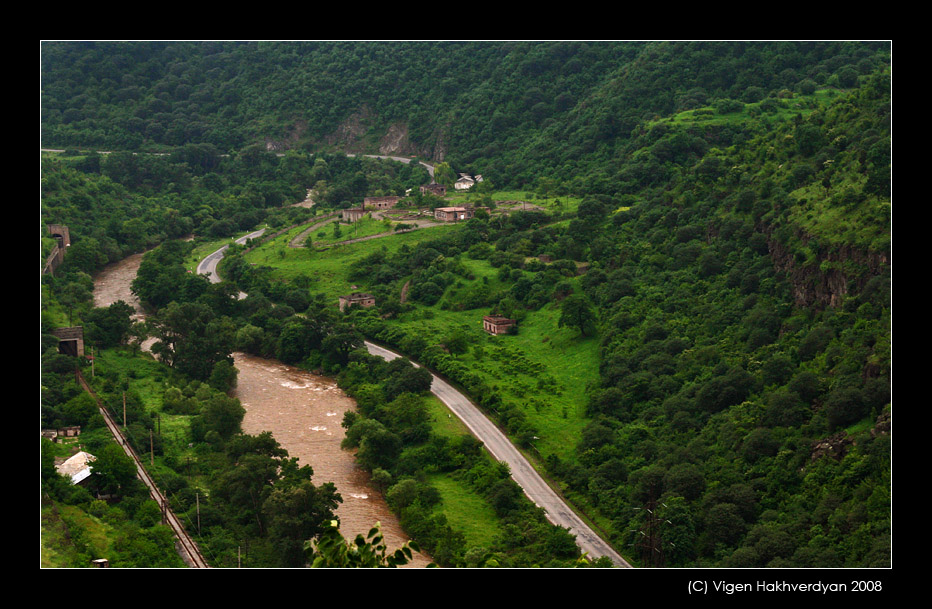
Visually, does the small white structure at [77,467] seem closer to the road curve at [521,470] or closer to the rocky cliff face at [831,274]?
the road curve at [521,470]

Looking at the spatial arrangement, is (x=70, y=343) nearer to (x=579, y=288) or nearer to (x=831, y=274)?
(x=579, y=288)

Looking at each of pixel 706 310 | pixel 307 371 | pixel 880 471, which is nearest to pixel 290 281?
pixel 307 371

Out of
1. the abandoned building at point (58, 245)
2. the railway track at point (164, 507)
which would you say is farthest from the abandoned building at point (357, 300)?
the railway track at point (164, 507)

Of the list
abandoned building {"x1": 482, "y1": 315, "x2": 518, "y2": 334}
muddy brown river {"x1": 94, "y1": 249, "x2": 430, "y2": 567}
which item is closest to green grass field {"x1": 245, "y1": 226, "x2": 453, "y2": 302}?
muddy brown river {"x1": 94, "y1": 249, "x2": 430, "y2": 567}

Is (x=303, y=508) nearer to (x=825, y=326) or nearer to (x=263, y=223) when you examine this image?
(x=825, y=326)

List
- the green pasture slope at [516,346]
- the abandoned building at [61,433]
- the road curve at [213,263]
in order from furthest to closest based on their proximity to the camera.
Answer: the road curve at [213,263] → the green pasture slope at [516,346] → the abandoned building at [61,433]

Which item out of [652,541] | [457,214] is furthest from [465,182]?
Answer: [652,541]

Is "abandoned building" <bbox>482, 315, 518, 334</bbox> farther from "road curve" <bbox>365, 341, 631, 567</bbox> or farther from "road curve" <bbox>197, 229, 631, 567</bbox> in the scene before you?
"road curve" <bbox>365, 341, 631, 567</bbox>
